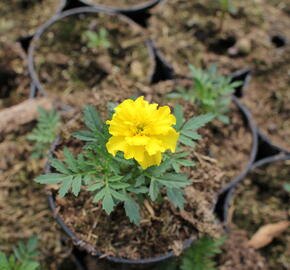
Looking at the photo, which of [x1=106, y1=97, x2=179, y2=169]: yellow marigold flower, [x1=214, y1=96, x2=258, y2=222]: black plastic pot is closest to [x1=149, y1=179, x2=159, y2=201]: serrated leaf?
[x1=106, y1=97, x2=179, y2=169]: yellow marigold flower

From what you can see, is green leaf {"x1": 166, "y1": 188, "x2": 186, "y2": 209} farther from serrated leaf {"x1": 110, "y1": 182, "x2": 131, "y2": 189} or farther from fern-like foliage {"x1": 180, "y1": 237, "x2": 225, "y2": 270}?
fern-like foliage {"x1": 180, "y1": 237, "x2": 225, "y2": 270}

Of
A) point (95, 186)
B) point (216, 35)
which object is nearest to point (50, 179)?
point (95, 186)

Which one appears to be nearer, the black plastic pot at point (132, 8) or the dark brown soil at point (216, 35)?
the dark brown soil at point (216, 35)

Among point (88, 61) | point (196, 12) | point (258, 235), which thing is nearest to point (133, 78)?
point (88, 61)

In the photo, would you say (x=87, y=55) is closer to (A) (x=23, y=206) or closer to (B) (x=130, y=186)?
(A) (x=23, y=206)

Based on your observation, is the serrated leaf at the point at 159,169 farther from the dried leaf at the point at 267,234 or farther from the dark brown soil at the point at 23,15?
the dark brown soil at the point at 23,15

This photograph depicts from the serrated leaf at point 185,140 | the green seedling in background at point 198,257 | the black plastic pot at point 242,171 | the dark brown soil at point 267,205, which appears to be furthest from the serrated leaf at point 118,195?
the dark brown soil at point 267,205
